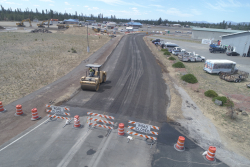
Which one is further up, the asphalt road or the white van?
the white van

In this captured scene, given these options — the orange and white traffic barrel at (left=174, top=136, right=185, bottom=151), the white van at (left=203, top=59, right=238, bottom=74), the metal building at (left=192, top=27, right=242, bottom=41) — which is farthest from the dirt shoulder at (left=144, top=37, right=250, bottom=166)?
the metal building at (left=192, top=27, right=242, bottom=41)

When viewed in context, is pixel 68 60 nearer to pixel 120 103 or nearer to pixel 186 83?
pixel 120 103

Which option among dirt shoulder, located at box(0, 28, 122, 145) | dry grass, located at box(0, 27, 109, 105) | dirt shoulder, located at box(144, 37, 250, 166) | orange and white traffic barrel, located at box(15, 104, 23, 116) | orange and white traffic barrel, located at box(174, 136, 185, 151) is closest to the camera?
orange and white traffic barrel, located at box(174, 136, 185, 151)

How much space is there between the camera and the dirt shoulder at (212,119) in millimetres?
10172

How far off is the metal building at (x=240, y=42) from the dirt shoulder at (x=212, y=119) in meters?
25.7

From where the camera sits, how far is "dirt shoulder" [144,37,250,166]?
1017cm

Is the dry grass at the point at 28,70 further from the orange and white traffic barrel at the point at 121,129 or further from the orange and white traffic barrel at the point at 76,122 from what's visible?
the orange and white traffic barrel at the point at 121,129

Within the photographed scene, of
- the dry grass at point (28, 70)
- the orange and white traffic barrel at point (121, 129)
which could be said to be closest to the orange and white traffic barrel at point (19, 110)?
the dry grass at point (28, 70)

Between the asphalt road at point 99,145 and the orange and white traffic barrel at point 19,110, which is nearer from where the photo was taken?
the asphalt road at point 99,145

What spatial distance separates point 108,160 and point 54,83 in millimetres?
13772

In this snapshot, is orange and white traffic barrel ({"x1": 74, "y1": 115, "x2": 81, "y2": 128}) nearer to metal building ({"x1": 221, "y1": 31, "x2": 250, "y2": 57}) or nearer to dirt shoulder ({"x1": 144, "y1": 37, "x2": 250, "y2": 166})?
dirt shoulder ({"x1": 144, "y1": 37, "x2": 250, "y2": 166})

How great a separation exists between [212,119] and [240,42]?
39.9 metres

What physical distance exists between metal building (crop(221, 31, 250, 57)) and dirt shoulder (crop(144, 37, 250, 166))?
25670mm

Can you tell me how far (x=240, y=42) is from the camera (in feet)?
140
